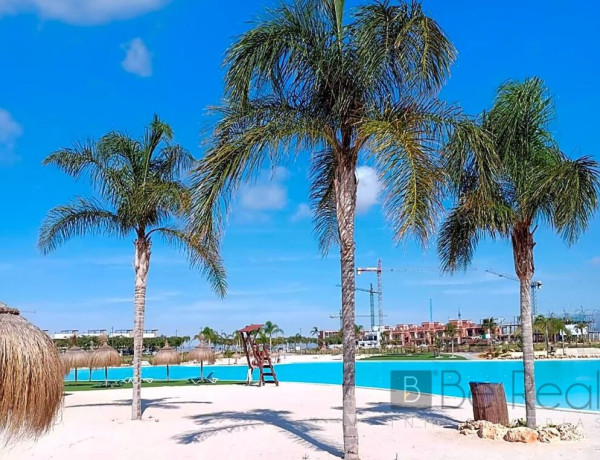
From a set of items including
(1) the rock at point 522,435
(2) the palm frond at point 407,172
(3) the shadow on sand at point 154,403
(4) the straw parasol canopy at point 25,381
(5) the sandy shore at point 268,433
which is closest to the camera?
(4) the straw parasol canopy at point 25,381

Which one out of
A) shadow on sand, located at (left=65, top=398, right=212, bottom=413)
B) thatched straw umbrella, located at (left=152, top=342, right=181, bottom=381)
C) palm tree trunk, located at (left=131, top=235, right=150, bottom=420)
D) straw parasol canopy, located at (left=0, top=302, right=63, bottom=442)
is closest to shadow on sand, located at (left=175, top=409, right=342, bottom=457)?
palm tree trunk, located at (left=131, top=235, right=150, bottom=420)

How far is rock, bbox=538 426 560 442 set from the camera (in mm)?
9985

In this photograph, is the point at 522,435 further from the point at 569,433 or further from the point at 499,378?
the point at 499,378

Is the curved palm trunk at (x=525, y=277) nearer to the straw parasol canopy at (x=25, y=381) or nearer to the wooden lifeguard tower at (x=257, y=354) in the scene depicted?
the straw parasol canopy at (x=25, y=381)

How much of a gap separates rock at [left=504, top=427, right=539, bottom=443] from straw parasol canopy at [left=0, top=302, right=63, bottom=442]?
7313mm

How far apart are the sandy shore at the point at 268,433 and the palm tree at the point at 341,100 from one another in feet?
6.52

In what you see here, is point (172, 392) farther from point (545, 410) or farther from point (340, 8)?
point (340, 8)

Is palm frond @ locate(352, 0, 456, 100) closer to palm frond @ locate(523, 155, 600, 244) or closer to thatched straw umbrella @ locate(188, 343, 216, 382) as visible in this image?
palm frond @ locate(523, 155, 600, 244)

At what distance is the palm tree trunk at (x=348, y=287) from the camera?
27.1 feet

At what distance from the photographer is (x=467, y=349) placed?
66188mm

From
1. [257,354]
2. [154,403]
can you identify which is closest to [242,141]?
[154,403]

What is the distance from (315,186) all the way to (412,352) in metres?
60.7

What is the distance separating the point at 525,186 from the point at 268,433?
651 centimetres

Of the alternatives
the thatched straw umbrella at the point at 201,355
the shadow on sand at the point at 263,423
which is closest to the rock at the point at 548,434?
the shadow on sand at the point at 263,423
